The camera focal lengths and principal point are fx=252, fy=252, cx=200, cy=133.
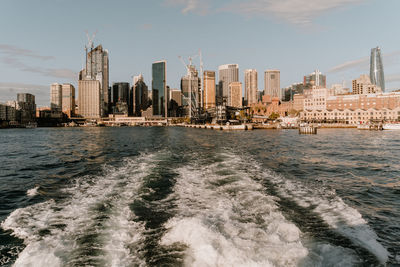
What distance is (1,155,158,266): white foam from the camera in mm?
7289

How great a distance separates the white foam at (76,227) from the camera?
23.9 feet

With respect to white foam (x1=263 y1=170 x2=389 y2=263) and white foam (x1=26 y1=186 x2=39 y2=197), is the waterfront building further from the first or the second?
white foam (x1=26 y1=186 x2=39 y2=197)

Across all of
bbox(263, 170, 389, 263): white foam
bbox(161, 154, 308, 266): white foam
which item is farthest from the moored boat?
bbox(161, 154, 308, 266): white foam

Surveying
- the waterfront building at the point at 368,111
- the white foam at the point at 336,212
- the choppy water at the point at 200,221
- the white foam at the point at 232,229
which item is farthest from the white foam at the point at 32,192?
the waterfront building at the point at 368,111

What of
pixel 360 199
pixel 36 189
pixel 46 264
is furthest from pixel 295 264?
pixel 36 189

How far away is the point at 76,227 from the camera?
9.38 metres

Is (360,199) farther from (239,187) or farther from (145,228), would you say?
(145,228)

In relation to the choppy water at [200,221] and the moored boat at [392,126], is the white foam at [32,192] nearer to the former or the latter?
the choppy water at [200,221]

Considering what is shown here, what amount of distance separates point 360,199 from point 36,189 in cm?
1877

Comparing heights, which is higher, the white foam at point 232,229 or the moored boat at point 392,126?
the moored boat at point 392,126

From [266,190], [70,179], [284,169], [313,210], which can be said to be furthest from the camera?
[284,169]

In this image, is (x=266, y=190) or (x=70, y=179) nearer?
(x=266, y=190)

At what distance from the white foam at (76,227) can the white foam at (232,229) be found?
1385mm

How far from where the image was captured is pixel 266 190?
14.6 m
